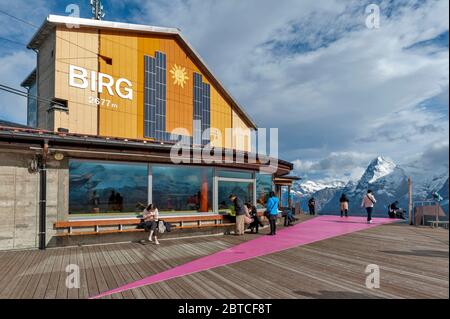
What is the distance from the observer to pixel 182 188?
455 inches

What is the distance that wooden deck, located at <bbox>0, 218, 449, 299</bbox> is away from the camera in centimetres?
492

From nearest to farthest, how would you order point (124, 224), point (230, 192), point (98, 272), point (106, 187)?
point (98, 272) < point (124, 224) < point (106, 187) < point (230, 192)

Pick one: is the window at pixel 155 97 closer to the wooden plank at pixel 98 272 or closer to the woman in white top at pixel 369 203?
the wooden plank at pixel 98 272

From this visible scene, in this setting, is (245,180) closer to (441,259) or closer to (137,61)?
(441,259)

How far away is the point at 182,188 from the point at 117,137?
142 inches

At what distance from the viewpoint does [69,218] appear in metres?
9.12

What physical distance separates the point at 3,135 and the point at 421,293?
11.4 meters

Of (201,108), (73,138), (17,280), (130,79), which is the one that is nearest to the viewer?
(17,280)

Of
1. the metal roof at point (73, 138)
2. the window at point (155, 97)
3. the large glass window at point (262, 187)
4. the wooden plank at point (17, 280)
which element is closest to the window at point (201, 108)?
the window at point (155, 97)

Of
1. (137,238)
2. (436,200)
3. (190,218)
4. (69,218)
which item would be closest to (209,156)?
(190,218)

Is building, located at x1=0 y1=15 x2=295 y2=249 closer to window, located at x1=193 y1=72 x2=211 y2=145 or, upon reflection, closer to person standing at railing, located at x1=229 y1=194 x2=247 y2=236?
window, located at x1=193 y1=72 x2=211 y2=145

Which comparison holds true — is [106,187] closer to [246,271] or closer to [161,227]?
[161,227]

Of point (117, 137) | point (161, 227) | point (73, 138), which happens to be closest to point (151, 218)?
point (161, 227)

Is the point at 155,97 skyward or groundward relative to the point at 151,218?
skyward
